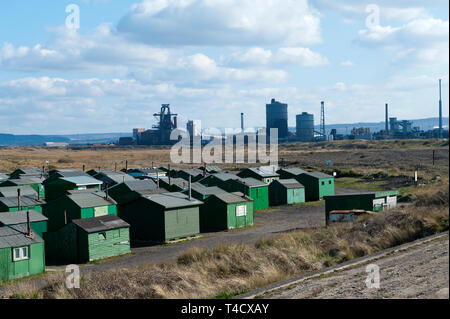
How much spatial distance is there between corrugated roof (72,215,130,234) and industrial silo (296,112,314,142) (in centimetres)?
15028

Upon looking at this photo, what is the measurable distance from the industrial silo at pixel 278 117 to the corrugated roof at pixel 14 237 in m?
151

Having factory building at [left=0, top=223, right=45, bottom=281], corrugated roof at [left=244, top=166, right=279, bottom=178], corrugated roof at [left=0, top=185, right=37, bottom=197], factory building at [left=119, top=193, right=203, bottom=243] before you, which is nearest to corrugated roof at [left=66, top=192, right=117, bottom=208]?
factory building at [left=119, top=193, right=203, bottom=243]

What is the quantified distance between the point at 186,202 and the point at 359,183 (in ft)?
104

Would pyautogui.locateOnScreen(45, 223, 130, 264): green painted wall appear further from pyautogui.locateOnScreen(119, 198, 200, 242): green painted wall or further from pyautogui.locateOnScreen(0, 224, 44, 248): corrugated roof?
pyautogui.locateOnScreen(119, 198, 200, 242): green painted wall

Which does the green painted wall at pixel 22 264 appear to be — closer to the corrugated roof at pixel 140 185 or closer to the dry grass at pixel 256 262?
the dry grass at pixel 256 262

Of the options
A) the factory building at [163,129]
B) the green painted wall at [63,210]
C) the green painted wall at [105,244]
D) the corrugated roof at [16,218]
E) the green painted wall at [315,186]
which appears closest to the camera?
the green painted wall at [105,244]

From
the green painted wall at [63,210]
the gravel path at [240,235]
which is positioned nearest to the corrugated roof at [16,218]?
the green painted wall at [63,210]

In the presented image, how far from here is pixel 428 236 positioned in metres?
17.2

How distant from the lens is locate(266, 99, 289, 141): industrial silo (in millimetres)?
172875

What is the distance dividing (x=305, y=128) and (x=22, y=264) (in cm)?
15736

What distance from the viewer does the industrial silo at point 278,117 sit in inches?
6806

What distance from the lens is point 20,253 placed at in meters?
23.1
